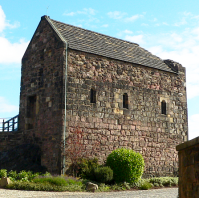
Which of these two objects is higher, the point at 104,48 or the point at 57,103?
the point at 104,48

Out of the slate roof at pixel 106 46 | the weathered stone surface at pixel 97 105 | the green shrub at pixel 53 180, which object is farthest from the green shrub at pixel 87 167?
the slate roof at pixel 106 46

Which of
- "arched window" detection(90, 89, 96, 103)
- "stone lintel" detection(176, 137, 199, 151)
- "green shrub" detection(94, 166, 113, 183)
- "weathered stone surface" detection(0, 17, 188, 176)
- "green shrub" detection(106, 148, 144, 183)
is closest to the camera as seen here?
"stone lintel" detection(176, 137, 199, 151)

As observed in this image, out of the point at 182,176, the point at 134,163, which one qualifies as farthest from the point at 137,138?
the point at 182,176

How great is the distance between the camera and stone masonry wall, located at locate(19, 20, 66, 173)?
1709cm

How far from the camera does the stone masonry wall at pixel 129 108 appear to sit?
17609 millimetres

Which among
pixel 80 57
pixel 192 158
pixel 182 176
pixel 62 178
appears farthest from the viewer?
pixel 80 57

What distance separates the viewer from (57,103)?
17203mm

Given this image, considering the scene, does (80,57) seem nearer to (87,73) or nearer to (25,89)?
(87,73)

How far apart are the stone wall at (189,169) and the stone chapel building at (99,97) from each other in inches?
385

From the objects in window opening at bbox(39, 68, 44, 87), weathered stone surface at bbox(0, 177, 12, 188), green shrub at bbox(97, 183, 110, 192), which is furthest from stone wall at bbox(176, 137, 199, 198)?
window opening at bbox(39, 68, 44, 87)

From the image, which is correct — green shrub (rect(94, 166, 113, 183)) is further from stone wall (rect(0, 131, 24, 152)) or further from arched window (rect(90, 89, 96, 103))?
stone wall (rect(0, 131, 24, 152))

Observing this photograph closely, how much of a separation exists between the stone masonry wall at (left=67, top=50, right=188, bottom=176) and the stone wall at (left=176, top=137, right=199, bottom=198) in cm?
1002

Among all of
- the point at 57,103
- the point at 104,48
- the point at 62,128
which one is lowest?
the point at 62,128

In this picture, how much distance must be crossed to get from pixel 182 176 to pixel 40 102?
12144mm
